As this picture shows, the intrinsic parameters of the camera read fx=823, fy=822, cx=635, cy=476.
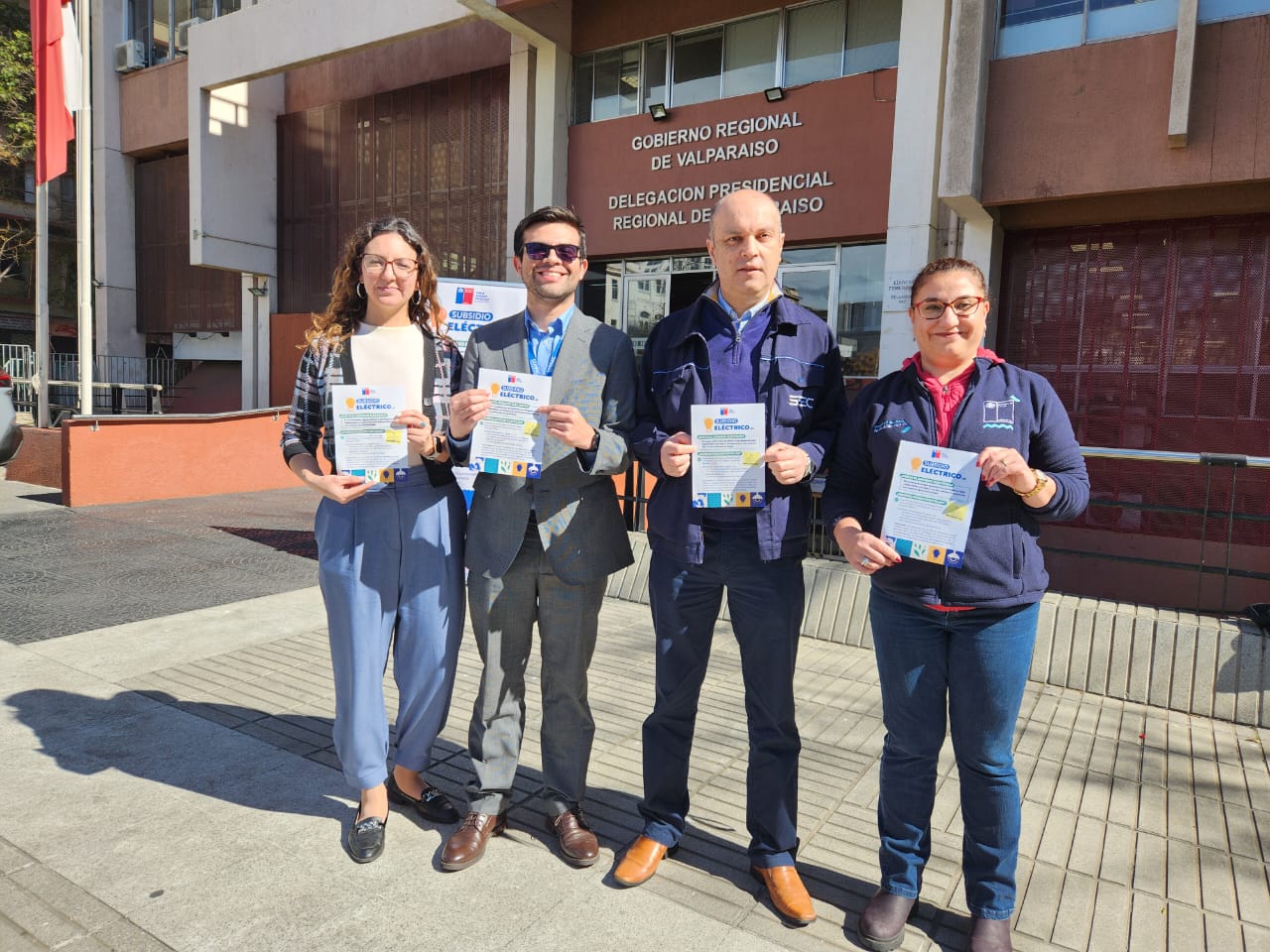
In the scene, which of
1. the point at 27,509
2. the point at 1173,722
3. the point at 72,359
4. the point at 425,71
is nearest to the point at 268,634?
the point at 1173,722

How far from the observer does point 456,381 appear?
318 cm

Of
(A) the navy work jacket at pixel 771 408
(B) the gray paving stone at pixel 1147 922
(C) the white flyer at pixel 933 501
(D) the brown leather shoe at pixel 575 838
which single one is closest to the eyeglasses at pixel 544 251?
(A) the navy work jacket at pixel 771 408

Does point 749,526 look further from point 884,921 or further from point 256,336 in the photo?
point 256,336

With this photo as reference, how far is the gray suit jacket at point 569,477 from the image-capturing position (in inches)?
113

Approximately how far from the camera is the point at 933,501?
2.38 m

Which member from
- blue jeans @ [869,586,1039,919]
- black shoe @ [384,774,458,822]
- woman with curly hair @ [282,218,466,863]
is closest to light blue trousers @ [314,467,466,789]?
woman with curly hair @ [282,218,466,863]

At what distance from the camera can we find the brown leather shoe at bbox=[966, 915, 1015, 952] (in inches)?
96.0

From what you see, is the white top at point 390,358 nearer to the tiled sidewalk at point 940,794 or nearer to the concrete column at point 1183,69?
the tiled sidewalk at point 940,794

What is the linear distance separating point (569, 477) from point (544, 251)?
0.79 m

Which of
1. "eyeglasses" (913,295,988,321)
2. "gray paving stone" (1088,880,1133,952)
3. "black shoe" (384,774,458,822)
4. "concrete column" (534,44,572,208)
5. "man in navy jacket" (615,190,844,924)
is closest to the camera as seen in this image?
"eyeglasses" (913,295,988,321)

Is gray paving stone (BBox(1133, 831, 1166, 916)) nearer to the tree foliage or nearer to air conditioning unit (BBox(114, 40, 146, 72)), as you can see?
air conditioning unit (BBox(114, 40, 146, 72))

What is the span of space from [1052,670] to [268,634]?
4.96 meters

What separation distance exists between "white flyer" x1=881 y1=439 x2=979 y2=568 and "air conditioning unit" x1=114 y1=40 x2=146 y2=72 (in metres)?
23.6

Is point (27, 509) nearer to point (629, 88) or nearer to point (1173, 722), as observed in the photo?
point (629, 88)
